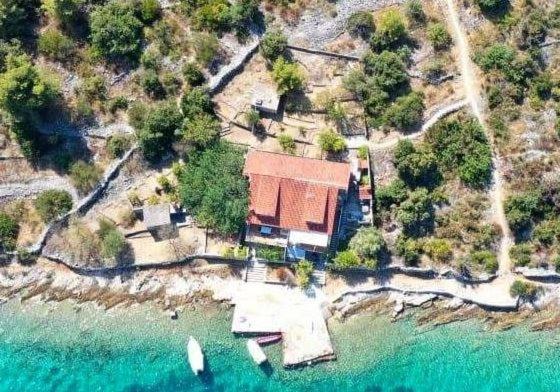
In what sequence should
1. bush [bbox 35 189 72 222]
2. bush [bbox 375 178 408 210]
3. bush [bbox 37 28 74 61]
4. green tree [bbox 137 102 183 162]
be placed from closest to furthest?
green tree [bbox 137 102 183 162] → bush [bbox 375 178 408 210] → bush [bbox 37 28 74 61] → bush [bbox 35 189 72 222]

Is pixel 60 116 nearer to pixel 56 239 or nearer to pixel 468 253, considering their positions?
pixel 56 239

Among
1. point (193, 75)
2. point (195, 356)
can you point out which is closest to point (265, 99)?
Answer: point (193, 75)

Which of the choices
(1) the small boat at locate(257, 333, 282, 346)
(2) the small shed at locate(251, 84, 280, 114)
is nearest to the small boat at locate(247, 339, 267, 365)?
(1) the small boat at locate(257, 333, 282, 346)

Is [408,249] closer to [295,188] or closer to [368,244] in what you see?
[368,244]

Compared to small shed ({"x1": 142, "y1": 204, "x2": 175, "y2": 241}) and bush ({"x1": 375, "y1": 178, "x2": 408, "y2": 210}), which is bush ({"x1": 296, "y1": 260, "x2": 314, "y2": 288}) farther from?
small shed ({"x1": 142, "y1": 204, "x2": 175, "y2": 241})

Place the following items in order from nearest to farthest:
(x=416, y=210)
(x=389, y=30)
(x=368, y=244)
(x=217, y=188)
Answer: (x=217, y=188), (x=368, y=244), (x=389, y=30), (x=416, y=210)

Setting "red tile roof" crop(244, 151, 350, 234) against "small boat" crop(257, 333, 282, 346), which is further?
"small boat" crop(257, 333, 282, 346)
